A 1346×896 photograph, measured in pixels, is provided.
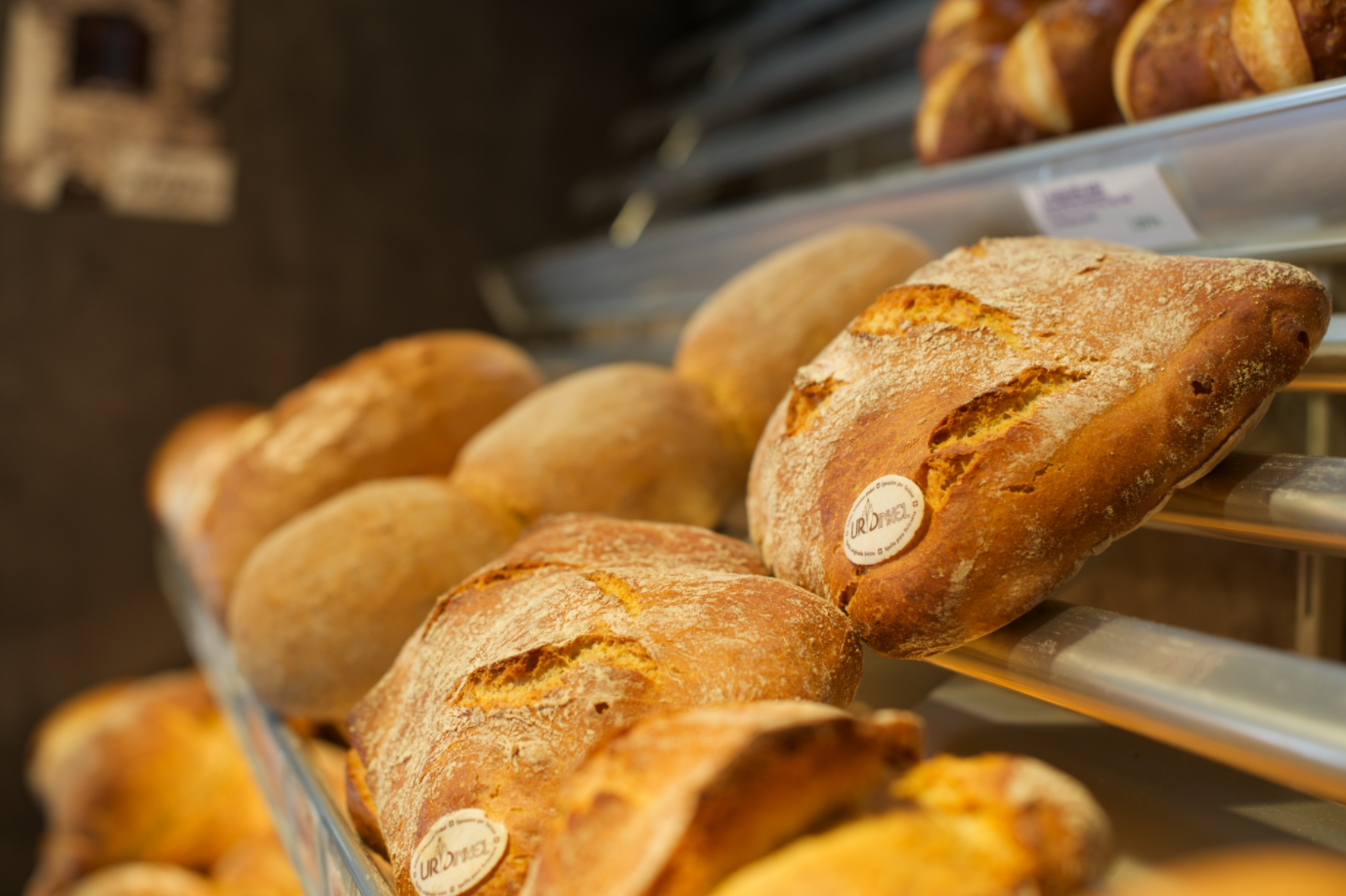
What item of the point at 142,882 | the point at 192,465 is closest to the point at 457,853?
the point at 142,882

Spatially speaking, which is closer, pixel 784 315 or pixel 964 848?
pixel 964 848

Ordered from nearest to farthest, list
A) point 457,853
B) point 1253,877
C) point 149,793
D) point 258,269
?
point 1253,877
point 457,853
point 149,793
point 258,269

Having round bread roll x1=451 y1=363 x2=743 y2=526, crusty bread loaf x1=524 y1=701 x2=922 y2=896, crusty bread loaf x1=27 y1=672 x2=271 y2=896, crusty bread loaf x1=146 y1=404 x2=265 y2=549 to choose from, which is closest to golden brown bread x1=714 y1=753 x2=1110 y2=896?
crusty bread loaf x1=524 y1=701 x2=922 y2=896

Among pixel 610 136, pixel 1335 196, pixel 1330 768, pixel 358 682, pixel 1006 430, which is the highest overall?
pixel 610 136

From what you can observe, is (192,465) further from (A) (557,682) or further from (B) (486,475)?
(A) (557,682)

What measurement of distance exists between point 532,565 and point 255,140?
2.33 m

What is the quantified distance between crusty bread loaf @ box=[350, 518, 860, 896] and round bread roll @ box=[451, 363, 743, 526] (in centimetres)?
29

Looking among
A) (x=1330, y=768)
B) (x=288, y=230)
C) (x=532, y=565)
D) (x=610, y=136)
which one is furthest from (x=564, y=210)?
(x=1330, y=768)

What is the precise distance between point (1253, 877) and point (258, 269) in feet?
8.98

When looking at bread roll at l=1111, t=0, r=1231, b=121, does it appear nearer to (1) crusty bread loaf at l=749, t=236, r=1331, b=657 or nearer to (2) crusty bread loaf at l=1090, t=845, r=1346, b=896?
(1) crusty bread loaf at l=749, t=236, r=1331, b=657

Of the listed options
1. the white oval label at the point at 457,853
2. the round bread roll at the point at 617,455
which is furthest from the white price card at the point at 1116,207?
the white oval label at the point at 457,853

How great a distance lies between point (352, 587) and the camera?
0.96 meters

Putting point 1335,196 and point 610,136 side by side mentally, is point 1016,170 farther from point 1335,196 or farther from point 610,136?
point 610,136

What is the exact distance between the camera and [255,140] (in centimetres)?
260
